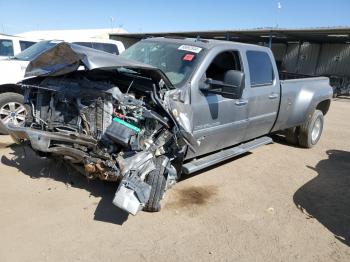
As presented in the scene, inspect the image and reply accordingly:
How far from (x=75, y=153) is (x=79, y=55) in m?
1.04

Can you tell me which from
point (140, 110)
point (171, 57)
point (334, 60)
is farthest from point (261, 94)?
point (334, 60)

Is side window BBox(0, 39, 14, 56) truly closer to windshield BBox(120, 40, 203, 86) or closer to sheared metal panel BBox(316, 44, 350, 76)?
windshield BBox(120, 40, 203, 86)

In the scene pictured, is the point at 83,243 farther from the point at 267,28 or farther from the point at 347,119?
the point at 267,28

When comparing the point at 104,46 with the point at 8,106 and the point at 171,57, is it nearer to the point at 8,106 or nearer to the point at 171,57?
the point at 8,106

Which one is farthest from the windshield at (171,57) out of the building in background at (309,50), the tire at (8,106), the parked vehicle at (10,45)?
the building in background at (309,50)

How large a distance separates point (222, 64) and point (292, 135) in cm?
307

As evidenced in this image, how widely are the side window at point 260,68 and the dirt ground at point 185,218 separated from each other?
4.68ft

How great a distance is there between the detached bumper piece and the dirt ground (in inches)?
12.9

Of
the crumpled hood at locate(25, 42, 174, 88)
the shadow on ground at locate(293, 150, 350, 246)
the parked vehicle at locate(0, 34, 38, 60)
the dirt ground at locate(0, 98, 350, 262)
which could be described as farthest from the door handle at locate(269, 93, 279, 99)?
the parked vehicle at locate(0, 34, 38, 60)

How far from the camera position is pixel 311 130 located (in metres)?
7.63

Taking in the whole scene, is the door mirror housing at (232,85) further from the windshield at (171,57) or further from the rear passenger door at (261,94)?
the rear passenger door at (261,94)

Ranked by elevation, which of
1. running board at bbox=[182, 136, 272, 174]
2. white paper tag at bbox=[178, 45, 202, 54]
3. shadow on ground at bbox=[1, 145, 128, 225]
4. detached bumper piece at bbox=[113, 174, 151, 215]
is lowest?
shadow on ground at bbox=[1, 145, 128, 225]

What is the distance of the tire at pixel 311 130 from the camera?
7.55 metres

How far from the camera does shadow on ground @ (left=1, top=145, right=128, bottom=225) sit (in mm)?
4125
